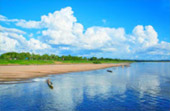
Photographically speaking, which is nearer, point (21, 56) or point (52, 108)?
point (52, 108)

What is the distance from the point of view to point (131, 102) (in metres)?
18.7

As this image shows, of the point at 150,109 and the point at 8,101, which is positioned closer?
the point at 150,109

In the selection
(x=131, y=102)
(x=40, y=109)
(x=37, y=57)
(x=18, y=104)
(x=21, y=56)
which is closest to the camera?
(x=40, y=109)

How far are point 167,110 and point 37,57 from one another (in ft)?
578

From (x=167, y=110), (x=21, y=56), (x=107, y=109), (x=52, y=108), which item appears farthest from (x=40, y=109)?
(x=21, y=56)

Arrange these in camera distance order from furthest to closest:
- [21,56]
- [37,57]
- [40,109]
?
[37,57]
[21,56]
[40,109]

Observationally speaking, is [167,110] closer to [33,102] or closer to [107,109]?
[107,109]

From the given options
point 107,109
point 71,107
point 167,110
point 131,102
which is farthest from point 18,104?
point 167,110

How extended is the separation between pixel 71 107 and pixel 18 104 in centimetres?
697

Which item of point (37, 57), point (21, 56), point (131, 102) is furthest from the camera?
point (37, 57)

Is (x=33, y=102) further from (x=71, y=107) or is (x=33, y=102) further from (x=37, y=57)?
(x=37, y=57)

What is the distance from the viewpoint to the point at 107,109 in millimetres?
15797

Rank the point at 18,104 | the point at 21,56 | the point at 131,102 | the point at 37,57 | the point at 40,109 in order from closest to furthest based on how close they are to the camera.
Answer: the point at 40,109 < the point at 18,104 < the point at 131,102 < the point at 21,56 < the point at 37,57

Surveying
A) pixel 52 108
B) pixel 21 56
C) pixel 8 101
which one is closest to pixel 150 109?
pixel 52 108
